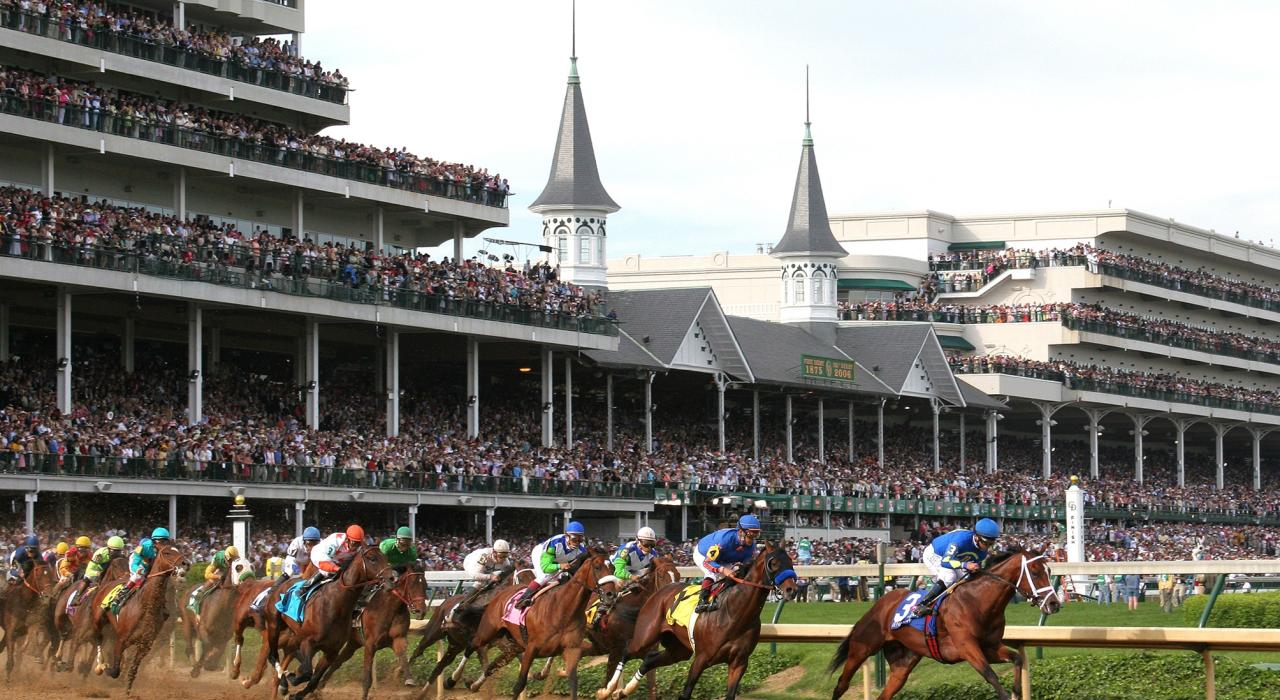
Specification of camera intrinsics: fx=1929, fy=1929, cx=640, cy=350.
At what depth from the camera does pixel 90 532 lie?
36.6m

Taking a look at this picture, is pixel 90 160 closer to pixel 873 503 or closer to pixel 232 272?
pixel 232 272

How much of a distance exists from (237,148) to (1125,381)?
39.8 metres

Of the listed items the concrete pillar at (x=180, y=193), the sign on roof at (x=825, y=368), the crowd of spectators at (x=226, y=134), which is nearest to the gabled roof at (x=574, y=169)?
the sign on roof at (x=825, y=368)

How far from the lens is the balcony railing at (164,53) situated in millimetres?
39062

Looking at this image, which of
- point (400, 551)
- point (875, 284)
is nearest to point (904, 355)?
point (875, 284)

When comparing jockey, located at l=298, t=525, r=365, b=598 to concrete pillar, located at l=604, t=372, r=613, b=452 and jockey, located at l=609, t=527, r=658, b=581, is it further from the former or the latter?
concrete pillar, located at l=604, t=372, r=613, b=452

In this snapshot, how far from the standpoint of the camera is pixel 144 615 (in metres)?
20.1

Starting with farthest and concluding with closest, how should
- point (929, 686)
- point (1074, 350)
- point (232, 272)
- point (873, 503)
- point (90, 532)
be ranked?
point (1074, 350) < point (873, 503) < point (232, 272) < point (90, 532) < point (929, 686)

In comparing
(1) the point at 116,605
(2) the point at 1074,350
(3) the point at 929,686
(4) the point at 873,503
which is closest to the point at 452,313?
(4) the point at 873,503

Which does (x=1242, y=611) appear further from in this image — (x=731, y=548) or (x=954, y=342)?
(x=954, y=342)

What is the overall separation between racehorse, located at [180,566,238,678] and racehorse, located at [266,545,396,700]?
3088 millimetres

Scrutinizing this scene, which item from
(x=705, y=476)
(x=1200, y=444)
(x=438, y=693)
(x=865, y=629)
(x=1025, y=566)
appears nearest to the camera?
(x=1025, y=566)

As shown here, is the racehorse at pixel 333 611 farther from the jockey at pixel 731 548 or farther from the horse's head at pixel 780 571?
the horse's head at pixel 780 571

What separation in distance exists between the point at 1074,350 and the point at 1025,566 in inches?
2344
